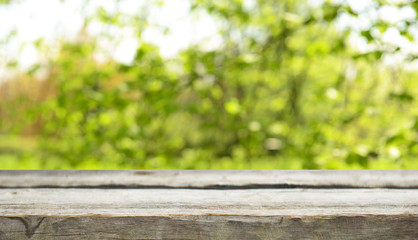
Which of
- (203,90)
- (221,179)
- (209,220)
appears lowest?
(209,220)

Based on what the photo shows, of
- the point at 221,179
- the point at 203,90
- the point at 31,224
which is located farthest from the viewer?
the point at 203,90

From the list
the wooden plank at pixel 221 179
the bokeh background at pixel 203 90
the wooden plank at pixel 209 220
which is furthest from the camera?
the bokeh background at pixel 203 90

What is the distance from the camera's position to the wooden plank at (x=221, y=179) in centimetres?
96

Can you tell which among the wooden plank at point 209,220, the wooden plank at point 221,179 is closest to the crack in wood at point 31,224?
the wooden plank at point 209,220

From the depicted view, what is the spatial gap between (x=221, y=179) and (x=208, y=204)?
16 centimetres

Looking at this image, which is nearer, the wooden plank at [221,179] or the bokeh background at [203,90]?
the wooden plank at [221,179]

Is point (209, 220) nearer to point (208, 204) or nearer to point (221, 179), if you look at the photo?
point (208, 204)

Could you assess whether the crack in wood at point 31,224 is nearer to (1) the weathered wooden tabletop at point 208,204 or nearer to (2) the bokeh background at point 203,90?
(1) the weathered wooden tabletop at point 208,204

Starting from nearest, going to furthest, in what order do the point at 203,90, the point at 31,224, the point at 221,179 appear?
the point at 31,224 < the point at 221,179 < the point at 203,90

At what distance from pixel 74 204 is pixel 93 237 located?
12 centimetres

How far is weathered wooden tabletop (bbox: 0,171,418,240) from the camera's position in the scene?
0.74 metres

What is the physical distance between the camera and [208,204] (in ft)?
2.71

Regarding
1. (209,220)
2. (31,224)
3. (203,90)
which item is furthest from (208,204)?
(203,90)

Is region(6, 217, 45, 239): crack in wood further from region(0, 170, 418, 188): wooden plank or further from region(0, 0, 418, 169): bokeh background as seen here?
region(0, 0, 418, 169): bokeh background
